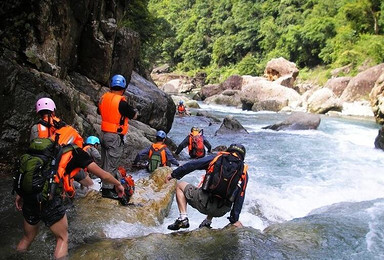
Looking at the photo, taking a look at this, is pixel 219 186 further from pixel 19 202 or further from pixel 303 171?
pixel 303 171

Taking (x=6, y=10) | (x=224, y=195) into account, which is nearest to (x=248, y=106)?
(x=6, y=10)

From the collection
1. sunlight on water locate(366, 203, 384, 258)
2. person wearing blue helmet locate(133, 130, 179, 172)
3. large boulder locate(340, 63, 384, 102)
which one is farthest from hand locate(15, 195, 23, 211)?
large boulder locate(340, 63, 384, 102)

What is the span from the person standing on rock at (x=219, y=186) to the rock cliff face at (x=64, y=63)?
11.6 feet

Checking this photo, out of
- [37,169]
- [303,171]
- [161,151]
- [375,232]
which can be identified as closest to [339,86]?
[303,171]

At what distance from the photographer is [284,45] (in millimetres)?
51906

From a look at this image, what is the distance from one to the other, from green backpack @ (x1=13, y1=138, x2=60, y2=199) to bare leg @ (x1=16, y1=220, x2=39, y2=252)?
477 millimetres

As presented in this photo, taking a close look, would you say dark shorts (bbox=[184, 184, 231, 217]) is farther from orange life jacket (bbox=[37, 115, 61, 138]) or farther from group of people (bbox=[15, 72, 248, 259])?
orange life jacket (bbox=[37, 115, 61, 138])

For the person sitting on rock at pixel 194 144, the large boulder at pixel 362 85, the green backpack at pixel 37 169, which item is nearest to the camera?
the green backpack at pixel 37 169

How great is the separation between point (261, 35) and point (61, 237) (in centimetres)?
5801

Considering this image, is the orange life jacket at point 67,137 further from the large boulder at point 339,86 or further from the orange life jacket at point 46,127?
the large boulder at point 339,86

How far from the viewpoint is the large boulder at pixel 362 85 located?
2523 centimetres

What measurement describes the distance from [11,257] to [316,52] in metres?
47.4

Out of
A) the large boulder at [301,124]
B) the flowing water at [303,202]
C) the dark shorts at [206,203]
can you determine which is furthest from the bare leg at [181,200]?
the large boulder at [301,124]

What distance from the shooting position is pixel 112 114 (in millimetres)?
5188
